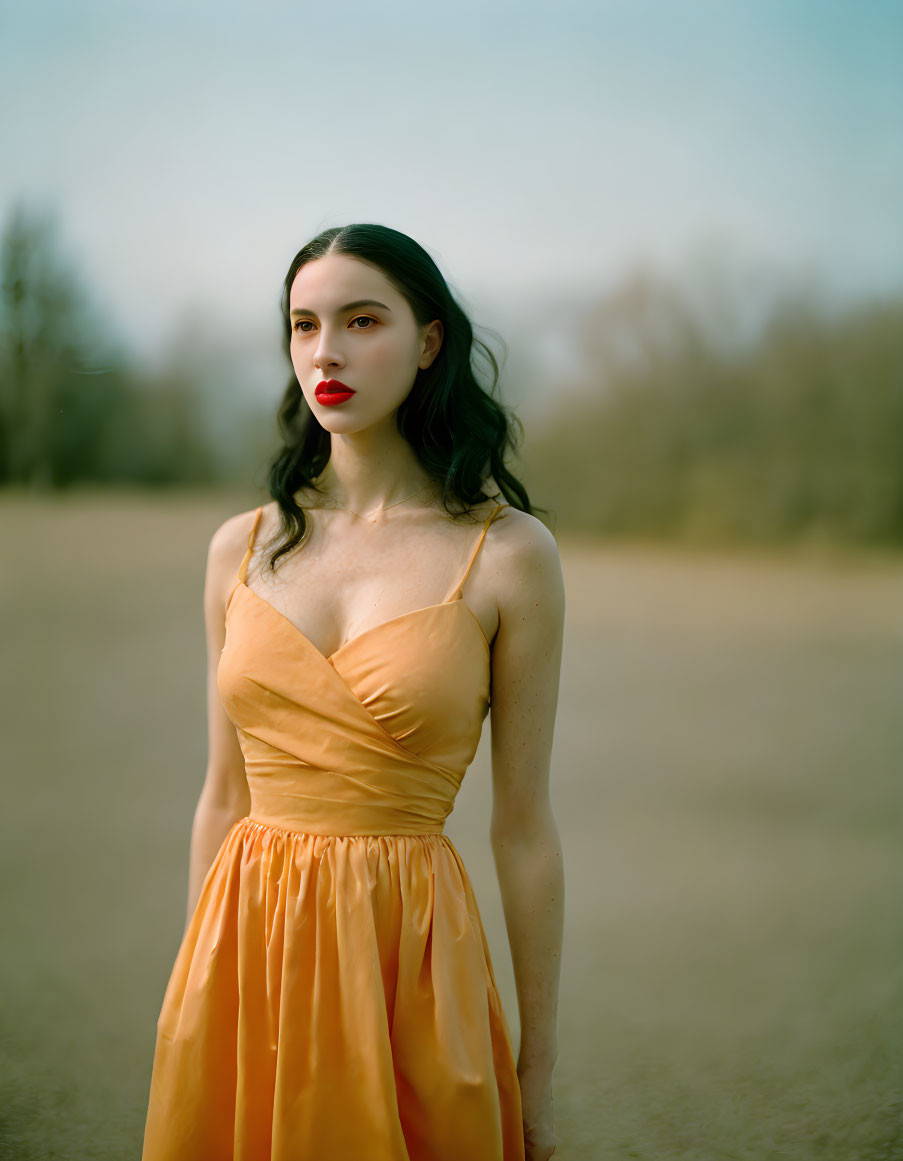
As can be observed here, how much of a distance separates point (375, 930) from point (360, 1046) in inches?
5.0

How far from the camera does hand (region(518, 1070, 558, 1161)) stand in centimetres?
138

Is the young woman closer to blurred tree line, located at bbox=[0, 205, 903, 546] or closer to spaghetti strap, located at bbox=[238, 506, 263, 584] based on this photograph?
spaghetti strap, located at bbox=[238, 506, 263, 584]

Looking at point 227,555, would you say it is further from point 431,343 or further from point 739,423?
point 739,423

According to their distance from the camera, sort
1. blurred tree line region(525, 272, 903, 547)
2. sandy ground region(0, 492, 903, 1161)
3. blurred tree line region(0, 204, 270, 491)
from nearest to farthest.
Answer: sandy ground region(0, 492, 903, 1161)
blurred tree line region(0, 204, 270, 491)
blurred tree line region(525, 272, 903, 547)

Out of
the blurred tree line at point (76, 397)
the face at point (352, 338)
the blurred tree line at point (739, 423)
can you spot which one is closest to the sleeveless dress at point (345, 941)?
the face at point (352, 338)

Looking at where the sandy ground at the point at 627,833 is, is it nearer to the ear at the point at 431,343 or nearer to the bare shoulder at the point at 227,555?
the bare shoulder at the point at 227,555

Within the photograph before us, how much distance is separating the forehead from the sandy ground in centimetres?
191

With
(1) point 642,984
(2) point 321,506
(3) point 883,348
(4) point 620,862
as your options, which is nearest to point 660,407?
(3) point 883,348

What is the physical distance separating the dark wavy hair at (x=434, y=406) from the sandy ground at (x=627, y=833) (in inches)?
64.9

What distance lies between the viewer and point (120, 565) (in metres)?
3.32

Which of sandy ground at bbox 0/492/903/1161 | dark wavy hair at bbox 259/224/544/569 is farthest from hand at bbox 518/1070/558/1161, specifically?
sandy ground at bbox 0/492/903/1161

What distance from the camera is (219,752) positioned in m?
1.48

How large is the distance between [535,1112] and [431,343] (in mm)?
994

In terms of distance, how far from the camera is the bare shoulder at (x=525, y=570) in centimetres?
132
